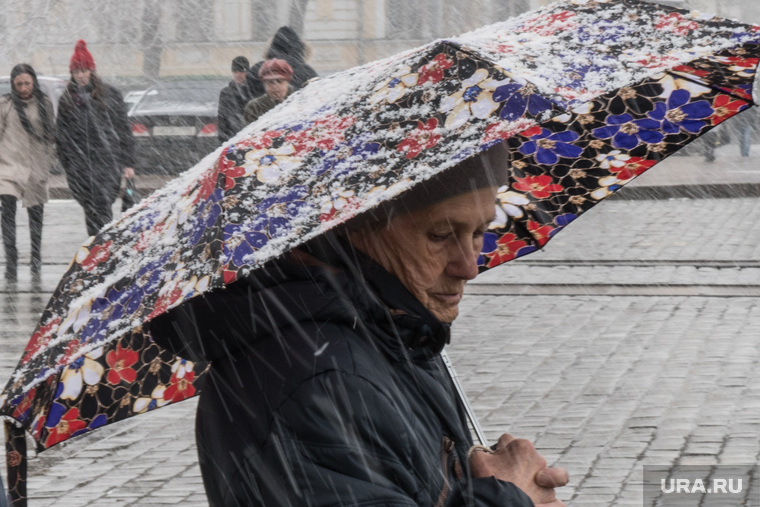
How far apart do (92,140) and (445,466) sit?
9.47 m

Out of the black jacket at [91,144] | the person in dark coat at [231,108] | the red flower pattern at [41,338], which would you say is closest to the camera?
the red flower pattern at [41,338]

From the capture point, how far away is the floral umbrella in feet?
6.21

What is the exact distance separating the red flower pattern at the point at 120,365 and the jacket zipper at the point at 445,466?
0.79 metres

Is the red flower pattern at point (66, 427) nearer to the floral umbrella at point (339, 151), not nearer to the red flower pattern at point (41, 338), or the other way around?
the floral umbrella at point (339, 151)

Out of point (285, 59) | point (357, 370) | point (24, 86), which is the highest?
point (357, 370)

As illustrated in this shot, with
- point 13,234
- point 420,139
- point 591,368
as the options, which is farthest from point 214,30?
point 420,139

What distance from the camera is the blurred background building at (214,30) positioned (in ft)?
123

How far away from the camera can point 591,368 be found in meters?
6.71

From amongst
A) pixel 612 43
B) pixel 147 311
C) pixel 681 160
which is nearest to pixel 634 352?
pixel 612 43

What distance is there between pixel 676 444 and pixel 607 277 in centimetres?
432

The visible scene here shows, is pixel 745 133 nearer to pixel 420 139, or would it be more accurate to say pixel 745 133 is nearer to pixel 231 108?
pixel 231 108

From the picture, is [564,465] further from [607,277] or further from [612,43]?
[607,277]

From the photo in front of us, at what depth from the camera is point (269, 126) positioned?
2.15 meters

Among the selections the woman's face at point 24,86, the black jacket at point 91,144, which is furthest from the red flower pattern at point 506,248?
the woman's face at point 24,86
